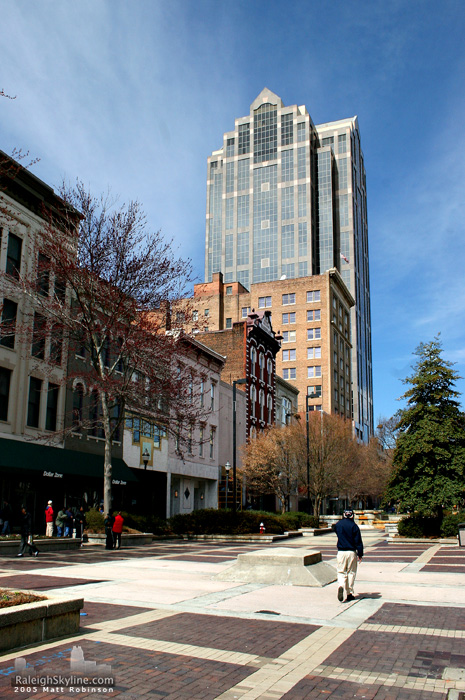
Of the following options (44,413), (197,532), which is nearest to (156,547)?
(197,532)

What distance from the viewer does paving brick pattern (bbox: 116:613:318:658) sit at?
803 cm

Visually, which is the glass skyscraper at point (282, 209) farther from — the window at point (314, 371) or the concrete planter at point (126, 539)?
the concrete planter at point (126, 539)

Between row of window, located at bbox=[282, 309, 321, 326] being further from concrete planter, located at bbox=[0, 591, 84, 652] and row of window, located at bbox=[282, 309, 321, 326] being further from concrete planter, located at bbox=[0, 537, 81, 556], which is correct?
concrete planter, located at bbox=[0, 591, 84, 652]

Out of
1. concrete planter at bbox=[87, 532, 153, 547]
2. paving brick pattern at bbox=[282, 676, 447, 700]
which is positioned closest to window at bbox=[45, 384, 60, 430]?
concrete planter at bbox=[87, 532, 153, 547]

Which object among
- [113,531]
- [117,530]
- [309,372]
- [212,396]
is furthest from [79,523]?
[309,372]

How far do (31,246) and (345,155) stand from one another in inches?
5223

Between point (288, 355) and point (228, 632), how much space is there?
8704 cm

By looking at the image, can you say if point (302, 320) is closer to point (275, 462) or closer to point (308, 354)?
point (308, 354)

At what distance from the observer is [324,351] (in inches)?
3664

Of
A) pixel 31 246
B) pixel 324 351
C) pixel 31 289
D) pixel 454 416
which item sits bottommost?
pixel 454 416

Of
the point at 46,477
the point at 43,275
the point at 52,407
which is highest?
the point at 43,275

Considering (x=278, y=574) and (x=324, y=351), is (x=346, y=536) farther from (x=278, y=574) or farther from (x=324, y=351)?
(x=324, y=351)

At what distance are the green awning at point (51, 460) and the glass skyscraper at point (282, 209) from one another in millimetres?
100742

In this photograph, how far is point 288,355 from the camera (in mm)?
95375
